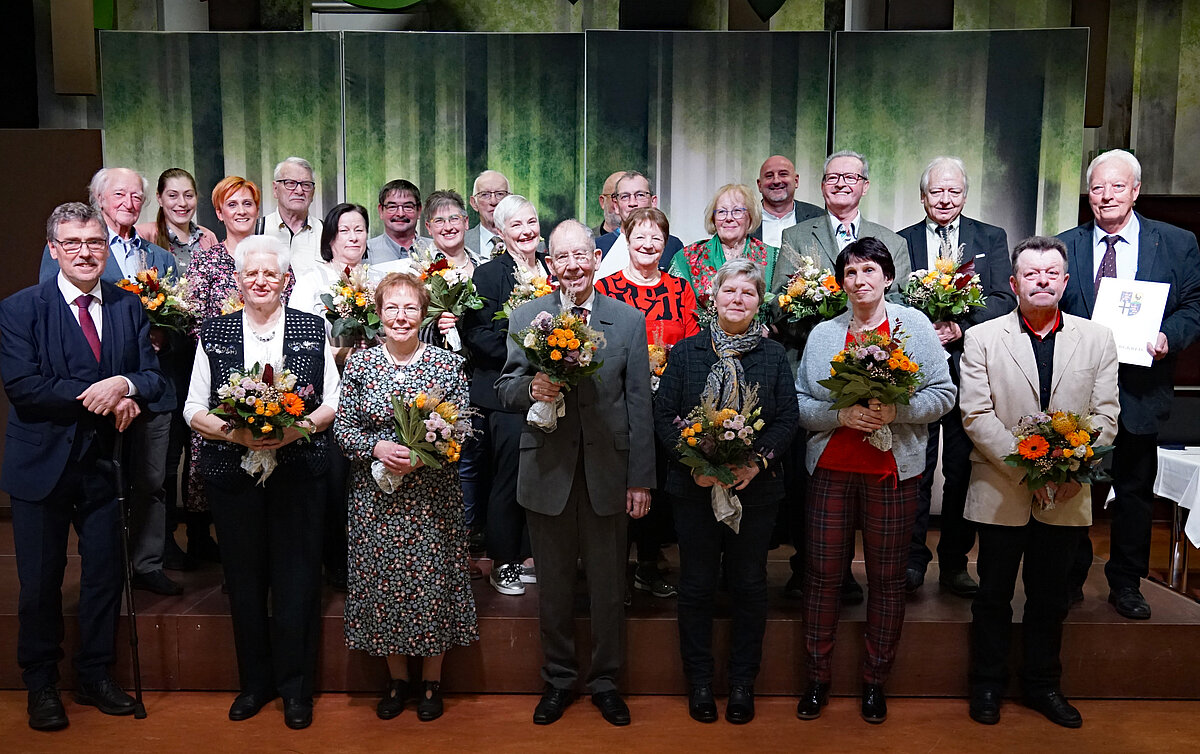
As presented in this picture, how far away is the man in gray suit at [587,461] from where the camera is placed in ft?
11.6

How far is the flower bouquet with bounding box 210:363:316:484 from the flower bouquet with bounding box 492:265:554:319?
991 mm

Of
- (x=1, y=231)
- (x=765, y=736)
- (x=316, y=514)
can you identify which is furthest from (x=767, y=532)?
(x=1, y=231)

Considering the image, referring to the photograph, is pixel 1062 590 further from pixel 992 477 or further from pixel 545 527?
pixel 545 527

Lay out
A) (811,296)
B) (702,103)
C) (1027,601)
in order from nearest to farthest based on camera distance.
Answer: (1027,601), (811,296), (702,103)

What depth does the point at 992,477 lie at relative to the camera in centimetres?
365

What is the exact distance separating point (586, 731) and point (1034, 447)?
197cm

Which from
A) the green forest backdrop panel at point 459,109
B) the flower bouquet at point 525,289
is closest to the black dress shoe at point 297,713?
the flower bouquet at point 525,289

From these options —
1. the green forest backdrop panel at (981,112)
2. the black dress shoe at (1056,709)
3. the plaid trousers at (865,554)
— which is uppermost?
the green forest backdrop panel at (981,112)

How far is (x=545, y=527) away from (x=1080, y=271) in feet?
8.45

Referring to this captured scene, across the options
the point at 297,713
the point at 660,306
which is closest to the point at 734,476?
the point at 660,306

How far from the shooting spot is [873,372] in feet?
11.0

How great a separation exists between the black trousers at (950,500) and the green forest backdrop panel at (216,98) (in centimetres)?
427

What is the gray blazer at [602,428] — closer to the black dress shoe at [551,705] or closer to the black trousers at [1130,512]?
the black dress shoe at [551,705]

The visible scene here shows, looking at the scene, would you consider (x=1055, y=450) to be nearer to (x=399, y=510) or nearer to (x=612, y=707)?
(x=612, y=707)
